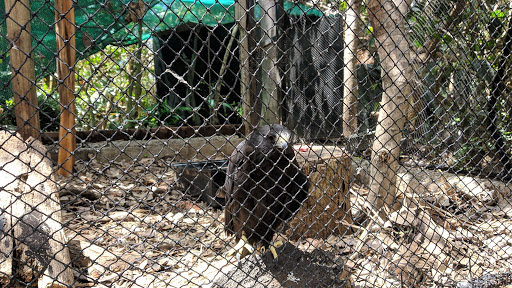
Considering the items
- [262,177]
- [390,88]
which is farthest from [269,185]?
[390,88]

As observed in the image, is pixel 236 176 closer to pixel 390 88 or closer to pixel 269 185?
pixel 269 185

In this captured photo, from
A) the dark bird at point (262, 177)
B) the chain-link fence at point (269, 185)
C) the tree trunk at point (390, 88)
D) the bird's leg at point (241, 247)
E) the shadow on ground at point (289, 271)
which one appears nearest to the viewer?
the chain-link fence at point (269, 185)

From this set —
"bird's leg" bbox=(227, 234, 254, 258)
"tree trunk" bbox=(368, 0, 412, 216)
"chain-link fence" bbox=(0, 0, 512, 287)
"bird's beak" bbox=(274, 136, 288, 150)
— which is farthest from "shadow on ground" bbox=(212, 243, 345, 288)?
"bird's beak" bbox=(274, 136, 288, 150)

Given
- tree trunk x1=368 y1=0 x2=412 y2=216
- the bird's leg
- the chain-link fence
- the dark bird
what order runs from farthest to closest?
the bird's leg < the dark bird < tree trunk x1=368 y1=0 x2=412 y2=216 < the chain-link fence

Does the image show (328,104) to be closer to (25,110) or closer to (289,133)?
(289,133)

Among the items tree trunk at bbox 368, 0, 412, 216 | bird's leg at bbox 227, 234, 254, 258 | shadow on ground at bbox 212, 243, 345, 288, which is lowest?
bird's leg at bbox 227, 234, 254, 258

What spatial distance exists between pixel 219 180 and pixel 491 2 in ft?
12.2

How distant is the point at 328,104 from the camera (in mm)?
5277

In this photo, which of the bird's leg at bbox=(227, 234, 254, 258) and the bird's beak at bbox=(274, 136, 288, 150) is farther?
the bird's leg at bbox=(227, 234, 254, 258)

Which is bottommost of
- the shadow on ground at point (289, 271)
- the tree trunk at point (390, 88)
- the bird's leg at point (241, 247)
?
the bird's leg at point (241, 247)

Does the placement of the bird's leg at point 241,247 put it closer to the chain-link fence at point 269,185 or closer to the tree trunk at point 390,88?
the chain-link fence at point 269,185

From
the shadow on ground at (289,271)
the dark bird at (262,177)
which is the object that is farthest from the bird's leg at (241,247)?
the shadow on ground at (289,271)

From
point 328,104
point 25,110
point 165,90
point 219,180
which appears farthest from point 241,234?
point 165,90

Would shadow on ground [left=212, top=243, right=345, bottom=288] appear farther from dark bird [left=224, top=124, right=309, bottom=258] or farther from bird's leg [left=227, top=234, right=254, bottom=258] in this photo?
bird's leg [left=227, top=234, right=254, bottom=258]
